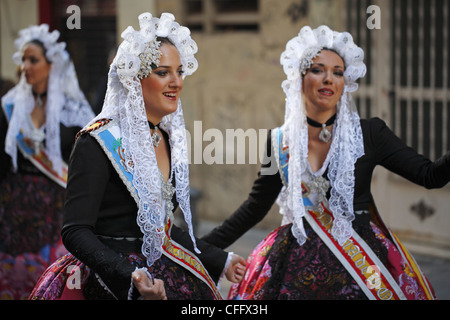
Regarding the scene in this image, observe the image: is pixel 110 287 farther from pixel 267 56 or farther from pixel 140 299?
pixel 267 56

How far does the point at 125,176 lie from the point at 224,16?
5.50 metres

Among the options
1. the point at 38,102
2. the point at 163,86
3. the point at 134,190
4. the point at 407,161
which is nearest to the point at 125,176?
the point at 134,190

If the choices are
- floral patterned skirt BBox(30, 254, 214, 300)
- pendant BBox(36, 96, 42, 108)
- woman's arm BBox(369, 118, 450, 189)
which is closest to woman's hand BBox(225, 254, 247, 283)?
floral patterned skirt BBox(30, 254, 214, 300)

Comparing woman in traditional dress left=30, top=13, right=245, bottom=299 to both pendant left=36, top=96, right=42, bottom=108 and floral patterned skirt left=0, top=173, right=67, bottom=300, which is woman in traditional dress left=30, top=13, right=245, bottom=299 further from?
pendant left=36, top=96, right=42, bottom=108

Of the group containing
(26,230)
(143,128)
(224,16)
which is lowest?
(26,230)

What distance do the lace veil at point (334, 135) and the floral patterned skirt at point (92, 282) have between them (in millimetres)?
730

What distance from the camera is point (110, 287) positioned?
2982mm

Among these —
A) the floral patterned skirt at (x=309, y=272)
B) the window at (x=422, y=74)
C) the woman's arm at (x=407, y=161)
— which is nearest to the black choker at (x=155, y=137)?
the floral patterned skirt at (x=309, y=272)

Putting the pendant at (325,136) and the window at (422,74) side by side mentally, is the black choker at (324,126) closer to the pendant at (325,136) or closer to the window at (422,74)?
the pendant at (325,136)

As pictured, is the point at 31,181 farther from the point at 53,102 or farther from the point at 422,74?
the point at 422,74

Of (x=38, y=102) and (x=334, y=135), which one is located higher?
(x=38, y=102)

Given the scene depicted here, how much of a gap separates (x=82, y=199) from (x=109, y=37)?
7.26 metres

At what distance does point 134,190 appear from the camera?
310 cm
